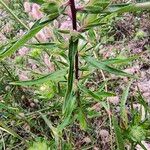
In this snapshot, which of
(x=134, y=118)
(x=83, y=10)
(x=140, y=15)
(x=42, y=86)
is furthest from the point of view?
(x=140, y=15)

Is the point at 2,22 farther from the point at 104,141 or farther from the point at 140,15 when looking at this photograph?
the point at 104,141

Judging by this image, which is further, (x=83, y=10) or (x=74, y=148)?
(x=74, y=148)

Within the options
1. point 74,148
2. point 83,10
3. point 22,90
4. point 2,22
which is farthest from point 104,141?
point 2,22

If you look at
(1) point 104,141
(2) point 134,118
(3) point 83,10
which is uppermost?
(3) point 83,10

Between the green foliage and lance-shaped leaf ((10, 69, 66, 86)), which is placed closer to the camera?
the green foliage

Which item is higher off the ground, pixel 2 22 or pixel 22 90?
pixel 2 22

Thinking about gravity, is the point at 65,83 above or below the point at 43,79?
below

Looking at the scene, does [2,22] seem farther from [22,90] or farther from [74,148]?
[74,148]

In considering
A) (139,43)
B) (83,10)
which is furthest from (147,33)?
(83,10)

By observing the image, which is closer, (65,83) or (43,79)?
(43,79)

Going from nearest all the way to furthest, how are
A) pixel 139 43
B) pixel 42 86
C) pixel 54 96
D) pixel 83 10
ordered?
pixel 83 10 → pixel 42 86 → pixel 54 96 → pixel 139 43

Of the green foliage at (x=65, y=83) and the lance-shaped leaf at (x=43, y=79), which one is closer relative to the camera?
the green foliage at (x=65, y=83)
